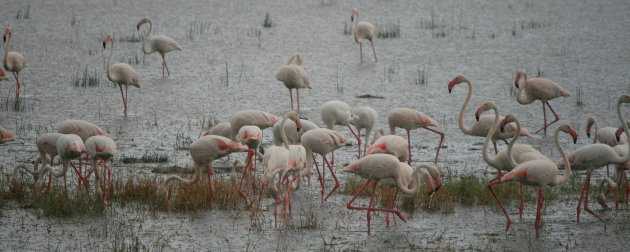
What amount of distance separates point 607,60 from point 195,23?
25.1 ft

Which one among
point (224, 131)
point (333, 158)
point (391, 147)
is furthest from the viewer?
point (333, 158)

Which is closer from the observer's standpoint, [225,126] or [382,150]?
[382,150]

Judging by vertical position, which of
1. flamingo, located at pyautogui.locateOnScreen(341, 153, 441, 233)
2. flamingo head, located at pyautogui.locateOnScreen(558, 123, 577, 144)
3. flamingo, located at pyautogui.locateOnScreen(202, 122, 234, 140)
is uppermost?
flamingo head, located at pyautogui.locateOnScreen(558, 123, 577, 144)

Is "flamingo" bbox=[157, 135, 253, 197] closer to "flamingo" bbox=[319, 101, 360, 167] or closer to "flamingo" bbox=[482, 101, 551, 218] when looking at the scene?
"flamingo" bbox=[319, 101, 360, 167]

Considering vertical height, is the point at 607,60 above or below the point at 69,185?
above

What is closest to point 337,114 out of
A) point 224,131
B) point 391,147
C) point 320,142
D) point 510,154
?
point 224,131

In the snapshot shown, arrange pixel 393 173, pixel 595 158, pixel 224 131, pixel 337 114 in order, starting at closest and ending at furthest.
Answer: pixel 393 173, pixel 595 158, pixel 224 131, pixel 337 114

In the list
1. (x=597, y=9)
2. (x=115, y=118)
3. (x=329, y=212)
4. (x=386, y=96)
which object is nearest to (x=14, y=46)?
(x=115, y=118)

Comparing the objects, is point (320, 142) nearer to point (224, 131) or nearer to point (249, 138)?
point (249, 138)

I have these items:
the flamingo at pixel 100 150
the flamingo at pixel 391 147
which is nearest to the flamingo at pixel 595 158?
the flamingo at pixel 391 147

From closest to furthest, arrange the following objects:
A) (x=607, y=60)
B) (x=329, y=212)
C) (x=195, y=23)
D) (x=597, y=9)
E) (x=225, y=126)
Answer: (x=329, y=212) < (x=225, y=126) < (x=607, y=60) < (x=195, y=23) < (x=597, y=9)

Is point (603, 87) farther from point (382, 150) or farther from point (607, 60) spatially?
point (382, 150)

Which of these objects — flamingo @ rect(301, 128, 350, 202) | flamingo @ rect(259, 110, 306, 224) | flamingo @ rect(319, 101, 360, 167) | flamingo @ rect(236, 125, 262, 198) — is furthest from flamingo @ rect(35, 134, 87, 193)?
flamingo @ rect(319, 101, 360, 167)

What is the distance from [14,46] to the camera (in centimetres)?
1413
